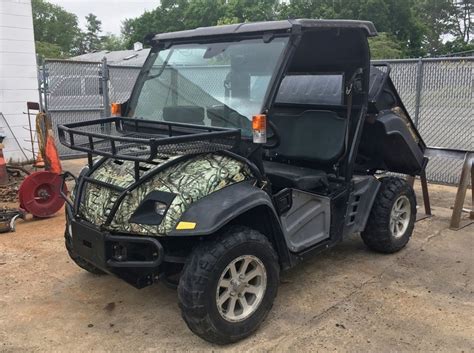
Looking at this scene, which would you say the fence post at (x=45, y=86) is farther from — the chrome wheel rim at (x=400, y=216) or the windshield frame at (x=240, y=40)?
the chrome wheel rim at (x=400, y=216)

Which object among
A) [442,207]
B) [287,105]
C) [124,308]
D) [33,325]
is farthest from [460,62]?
[33,325]

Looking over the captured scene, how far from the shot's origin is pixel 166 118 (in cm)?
407

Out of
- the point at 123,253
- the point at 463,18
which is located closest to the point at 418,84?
the point at 123,253

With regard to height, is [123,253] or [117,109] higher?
[117,109]

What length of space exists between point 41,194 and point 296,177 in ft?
11.8

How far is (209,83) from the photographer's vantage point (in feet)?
12.7

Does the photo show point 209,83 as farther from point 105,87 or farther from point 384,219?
point 105,87

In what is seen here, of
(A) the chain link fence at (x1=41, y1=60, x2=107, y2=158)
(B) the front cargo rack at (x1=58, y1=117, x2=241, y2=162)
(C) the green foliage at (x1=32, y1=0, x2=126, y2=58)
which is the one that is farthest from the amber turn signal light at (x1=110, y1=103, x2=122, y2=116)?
(C) the green foliage at (x1=32, y1=0, x2=126, y2=58)

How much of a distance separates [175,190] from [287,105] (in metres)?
2.27

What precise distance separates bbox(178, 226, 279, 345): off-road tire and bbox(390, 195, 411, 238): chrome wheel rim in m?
2.06

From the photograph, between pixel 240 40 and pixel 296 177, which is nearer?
pixel 240 40

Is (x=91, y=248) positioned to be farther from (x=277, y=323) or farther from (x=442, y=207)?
(x=442, y=207)

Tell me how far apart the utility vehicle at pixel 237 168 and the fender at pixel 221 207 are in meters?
0.01

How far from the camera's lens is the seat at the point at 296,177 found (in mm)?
4055
